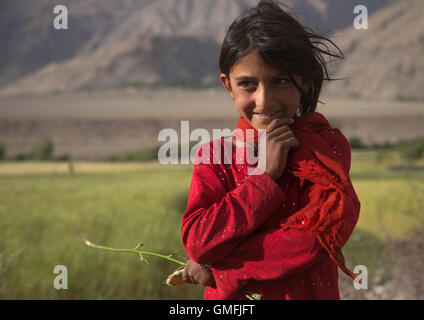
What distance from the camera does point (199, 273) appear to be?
144cm

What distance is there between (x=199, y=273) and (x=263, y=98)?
0.57 metres

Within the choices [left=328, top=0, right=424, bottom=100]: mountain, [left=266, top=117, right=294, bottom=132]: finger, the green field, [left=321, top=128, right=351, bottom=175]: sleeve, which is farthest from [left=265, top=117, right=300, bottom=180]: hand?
[left=328, top=0, right=424, bottom=100]: mountain

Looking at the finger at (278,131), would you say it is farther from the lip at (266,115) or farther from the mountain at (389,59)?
the mountain at (389,59)

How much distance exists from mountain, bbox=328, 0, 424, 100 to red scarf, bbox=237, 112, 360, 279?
5328 centimetres

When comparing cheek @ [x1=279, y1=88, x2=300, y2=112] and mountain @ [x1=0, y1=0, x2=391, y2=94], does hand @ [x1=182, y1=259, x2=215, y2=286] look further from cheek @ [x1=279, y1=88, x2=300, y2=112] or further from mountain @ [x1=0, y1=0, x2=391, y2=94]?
mountain @ [x1=0, y1=0, x2=391, y2=94]

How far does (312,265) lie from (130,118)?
4981 cm

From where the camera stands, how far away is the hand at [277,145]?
1.31 m

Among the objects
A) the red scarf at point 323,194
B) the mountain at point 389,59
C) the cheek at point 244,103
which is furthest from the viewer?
the mountain at point 389,59

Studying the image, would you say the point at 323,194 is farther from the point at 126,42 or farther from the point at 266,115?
the point at 126,42

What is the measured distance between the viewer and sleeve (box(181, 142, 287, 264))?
4.27ft

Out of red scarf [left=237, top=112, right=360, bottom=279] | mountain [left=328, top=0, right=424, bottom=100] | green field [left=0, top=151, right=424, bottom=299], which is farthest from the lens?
mountain [left=328, top=0, right=424, bottom=100]

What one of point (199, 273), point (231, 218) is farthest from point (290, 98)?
point (199, 273)

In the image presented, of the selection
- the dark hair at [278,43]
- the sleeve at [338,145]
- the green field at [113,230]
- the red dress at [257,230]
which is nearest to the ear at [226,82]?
the dark hair at [278,43]

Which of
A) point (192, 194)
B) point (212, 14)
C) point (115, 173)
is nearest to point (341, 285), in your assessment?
point (192, 194)
